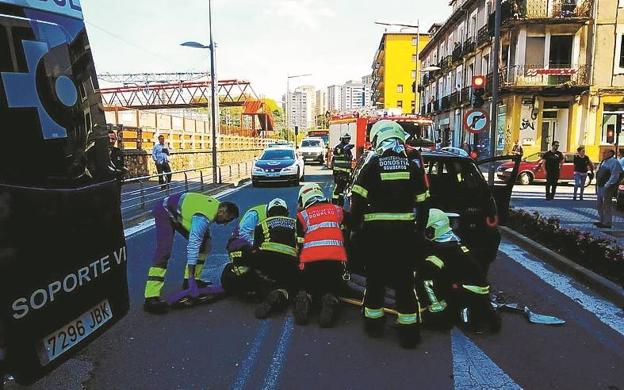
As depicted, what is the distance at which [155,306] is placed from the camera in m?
5.07

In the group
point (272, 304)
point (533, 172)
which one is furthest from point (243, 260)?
point (533, 172)

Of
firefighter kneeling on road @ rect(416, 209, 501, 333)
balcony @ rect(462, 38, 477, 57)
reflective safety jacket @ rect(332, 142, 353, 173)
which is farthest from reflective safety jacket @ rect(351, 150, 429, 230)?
balcony @ rect(462, 38, 477, 57)

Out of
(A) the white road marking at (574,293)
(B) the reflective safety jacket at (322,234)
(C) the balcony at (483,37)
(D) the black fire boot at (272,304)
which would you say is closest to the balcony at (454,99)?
(C) the balcony at (483,37)

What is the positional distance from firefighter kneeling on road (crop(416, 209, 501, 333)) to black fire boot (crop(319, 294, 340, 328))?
0.86 meters

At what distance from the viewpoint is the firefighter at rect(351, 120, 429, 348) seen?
13.9 ft

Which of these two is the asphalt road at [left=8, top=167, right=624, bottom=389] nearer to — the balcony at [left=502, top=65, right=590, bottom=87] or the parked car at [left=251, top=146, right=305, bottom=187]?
the parked car at [left=251, top=146, right=305, bottom=187]

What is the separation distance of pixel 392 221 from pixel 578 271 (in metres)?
3.53

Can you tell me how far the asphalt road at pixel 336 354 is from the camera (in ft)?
11.9

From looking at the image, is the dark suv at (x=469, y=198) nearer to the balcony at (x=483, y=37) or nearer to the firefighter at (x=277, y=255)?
the firefighter at (x=277, y=255)

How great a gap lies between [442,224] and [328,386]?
206cm

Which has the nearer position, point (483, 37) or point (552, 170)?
point (552, 170)

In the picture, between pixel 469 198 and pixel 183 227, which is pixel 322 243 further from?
pixel 469 198

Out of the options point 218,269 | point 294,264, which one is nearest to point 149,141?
point 218,269

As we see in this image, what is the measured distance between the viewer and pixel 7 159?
2.29 meters
